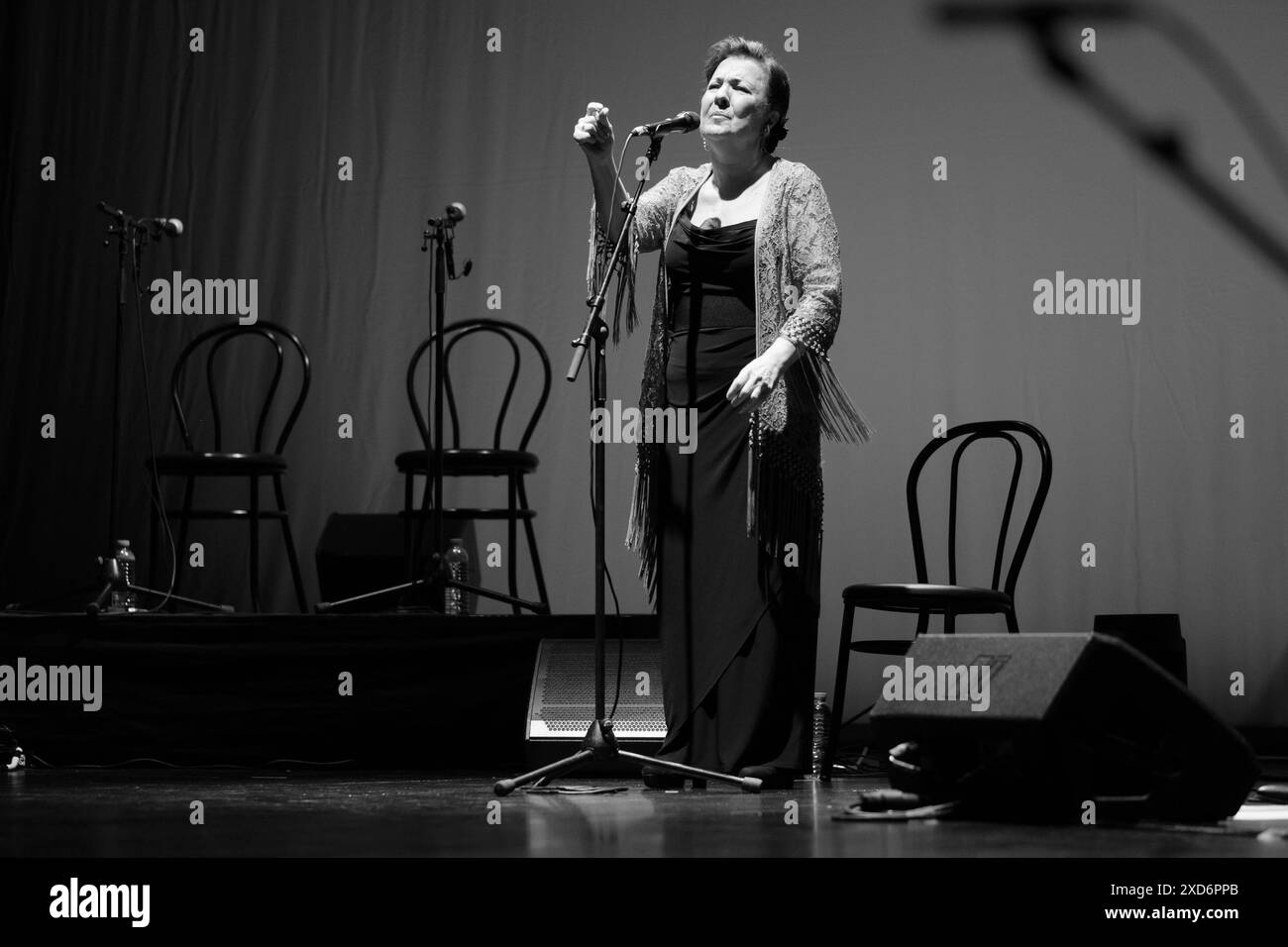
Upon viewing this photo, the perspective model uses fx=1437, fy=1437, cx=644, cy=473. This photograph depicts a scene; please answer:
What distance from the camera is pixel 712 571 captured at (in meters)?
2.87

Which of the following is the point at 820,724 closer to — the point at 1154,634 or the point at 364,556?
the point at 1154,634

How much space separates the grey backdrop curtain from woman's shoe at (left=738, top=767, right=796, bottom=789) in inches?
64.0

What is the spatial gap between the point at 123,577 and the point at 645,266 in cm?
190

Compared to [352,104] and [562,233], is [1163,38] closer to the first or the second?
[562,233]

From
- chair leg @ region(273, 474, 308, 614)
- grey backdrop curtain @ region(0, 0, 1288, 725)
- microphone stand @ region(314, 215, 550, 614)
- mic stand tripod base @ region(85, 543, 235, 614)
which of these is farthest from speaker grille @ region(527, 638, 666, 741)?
chair leg @ region(273, 474, 308, 614)

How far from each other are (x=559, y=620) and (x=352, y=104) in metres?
2.19

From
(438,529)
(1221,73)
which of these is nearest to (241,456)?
(438,529)

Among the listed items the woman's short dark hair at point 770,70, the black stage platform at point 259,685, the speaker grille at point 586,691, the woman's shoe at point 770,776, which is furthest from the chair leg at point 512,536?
the woman's short dark hair at point 770,70

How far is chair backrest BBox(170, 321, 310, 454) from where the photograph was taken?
4.49 m

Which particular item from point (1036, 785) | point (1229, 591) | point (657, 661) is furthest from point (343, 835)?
point (1229, 591)

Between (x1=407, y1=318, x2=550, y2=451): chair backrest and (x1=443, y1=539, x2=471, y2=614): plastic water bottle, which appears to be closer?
(x1=443, y1=539, x2=471, y2=614): plastic water bottle

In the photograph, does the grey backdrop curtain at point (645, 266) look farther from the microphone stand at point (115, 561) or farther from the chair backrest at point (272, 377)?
the microphone stand at point (115, 561)

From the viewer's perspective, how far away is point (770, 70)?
2.87m

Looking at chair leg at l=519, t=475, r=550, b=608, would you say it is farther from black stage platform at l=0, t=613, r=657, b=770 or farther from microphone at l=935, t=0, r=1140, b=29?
microphone at l=935, t=0, r=1140, b=29
